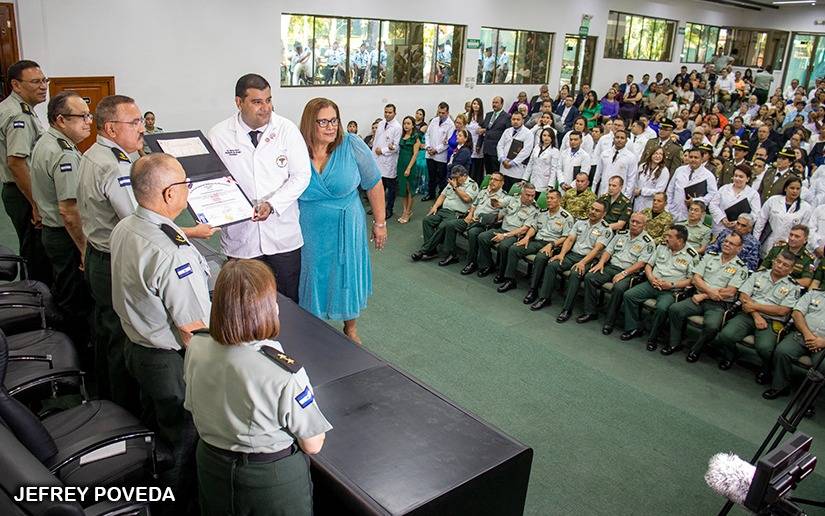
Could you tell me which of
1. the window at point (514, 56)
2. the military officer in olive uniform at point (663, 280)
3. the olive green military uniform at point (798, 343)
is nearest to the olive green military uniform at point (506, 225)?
the military officer in olive uniform at point (663, 280)

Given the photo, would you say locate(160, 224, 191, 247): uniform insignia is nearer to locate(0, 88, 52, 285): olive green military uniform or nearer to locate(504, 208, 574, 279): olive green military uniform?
locate(0, 88, 52, 285): olive green military uniform

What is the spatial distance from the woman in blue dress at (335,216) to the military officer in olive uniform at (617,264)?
8.03 feet

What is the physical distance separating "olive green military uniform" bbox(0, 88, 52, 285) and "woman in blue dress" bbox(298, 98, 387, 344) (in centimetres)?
198

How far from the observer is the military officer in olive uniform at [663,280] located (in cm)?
496

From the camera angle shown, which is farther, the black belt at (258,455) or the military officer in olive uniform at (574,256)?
the military officer in olive uniform at (574,256)

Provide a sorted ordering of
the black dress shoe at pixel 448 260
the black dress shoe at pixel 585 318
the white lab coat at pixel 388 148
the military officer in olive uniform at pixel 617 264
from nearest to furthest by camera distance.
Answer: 1. the military officer in olive uniform at pixel 617 264
2. the black dress shoe at pixel 585 318
3. the black dress shoe at pixel 448 260
4. the white lab coat at pixel 388 148

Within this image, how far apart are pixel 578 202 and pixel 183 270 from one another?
460 cm

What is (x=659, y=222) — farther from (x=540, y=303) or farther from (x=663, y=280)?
(x=540, y=303)

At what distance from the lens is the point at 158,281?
6.95 ft

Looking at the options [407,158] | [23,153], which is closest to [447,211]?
[407,158]

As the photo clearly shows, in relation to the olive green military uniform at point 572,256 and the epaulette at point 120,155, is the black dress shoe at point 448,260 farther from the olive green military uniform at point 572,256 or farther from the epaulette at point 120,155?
the epaulette at point 120,155

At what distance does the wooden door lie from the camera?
741 centimetres

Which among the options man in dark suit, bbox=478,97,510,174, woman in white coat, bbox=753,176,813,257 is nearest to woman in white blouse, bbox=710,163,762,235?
woman in white coat, bbox=753,176,813,257

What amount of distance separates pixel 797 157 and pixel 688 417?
4.30m
